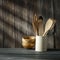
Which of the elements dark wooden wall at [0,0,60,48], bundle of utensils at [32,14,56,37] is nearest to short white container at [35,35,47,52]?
bundle of utensils at [32,14,56,37]

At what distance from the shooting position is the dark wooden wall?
191cm

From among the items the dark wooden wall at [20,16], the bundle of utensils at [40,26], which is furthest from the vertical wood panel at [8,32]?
the bundle of utensils at [40,26]

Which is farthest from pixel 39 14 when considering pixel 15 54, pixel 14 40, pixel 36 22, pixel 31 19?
pixel 15 54

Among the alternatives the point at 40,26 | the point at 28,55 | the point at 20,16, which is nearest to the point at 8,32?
the point at 20,16

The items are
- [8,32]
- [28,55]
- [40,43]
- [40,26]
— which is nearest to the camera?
[28,55]

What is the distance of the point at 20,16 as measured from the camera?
192 cm

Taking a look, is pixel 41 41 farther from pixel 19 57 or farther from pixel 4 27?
pixel 4 27

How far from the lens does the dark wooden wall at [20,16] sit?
1912 mm

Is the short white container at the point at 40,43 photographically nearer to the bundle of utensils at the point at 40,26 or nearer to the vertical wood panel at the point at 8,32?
the bundle of utensils at the point at 40,26

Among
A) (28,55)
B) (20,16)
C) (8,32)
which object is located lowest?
(28,55)

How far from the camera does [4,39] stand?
6.30ft

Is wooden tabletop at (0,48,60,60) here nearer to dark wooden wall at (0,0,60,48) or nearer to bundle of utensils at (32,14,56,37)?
bundle of utensils at (32,14,56,37)

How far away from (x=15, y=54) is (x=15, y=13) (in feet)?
1.74

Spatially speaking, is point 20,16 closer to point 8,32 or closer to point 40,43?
point 8,32
